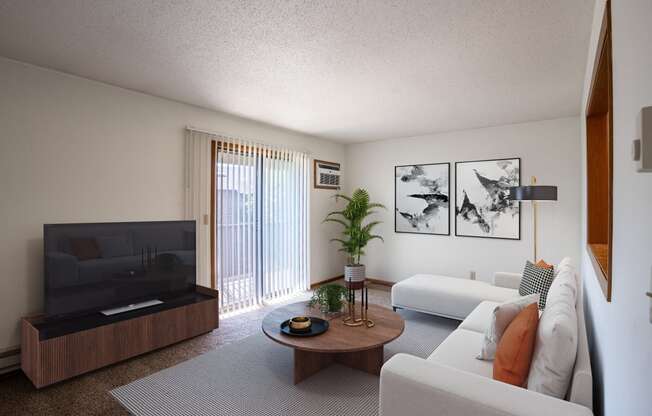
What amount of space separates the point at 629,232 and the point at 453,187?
4358 millimetres

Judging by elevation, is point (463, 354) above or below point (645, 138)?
below

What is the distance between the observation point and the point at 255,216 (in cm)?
455

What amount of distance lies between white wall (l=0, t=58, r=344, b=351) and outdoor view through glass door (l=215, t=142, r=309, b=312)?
582 millimetres

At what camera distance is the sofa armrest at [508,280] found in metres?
3.84

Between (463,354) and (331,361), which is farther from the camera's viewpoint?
(331,361)

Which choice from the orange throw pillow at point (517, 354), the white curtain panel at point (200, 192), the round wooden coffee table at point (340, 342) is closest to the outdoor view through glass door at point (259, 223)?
the white curtain panel at point (200, 192)

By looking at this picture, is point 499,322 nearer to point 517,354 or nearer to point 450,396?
point 517,354

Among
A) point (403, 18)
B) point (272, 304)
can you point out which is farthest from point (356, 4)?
point (272, 304)

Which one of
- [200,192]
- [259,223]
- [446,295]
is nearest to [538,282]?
[446,295]

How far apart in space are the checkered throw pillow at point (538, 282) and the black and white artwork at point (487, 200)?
1.67 metres

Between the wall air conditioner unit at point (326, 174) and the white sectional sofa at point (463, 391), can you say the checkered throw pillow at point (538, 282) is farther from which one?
the wall air conditioner unit at point (326, 174)

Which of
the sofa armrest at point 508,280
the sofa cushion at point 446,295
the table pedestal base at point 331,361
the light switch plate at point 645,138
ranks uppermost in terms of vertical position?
the light switch plate at point 645,138

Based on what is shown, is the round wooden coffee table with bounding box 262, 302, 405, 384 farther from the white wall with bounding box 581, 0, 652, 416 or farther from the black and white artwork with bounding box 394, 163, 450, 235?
the black and white artwork with bounding box 394, 163, 450, 235

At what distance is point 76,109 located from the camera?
9.93 feet
